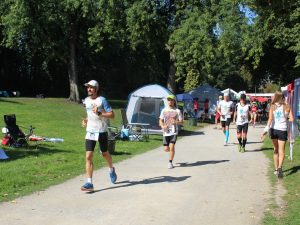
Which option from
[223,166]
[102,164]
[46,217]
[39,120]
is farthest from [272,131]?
[39,120]

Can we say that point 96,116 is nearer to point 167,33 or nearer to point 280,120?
point 280,120

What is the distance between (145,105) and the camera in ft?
76.2

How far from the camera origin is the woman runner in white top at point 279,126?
407 inches

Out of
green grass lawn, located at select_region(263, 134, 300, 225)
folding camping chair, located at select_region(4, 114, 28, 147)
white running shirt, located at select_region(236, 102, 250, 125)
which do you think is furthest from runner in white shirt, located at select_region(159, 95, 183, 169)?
folding camping chair, located at select_region(4, 114, 28, 147)

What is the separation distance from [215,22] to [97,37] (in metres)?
9.63

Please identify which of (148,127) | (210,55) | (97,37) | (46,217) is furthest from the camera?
(97,37)

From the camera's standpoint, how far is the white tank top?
10.4 metres

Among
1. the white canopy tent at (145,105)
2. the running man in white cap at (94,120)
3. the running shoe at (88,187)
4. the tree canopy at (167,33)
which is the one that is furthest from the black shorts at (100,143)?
the tree canopy at (167,33)

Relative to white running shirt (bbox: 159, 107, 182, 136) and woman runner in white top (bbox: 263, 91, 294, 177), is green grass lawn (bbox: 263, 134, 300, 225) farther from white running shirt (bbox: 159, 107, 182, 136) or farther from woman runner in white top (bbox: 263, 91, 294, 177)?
white running shirt (bbox: 159, 107, 182, 136)

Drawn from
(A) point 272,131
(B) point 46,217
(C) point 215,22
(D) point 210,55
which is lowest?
(B) point 46,217

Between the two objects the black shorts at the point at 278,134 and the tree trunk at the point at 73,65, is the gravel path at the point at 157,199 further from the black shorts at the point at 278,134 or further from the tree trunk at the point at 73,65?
the tree trunk at the point at 73,65

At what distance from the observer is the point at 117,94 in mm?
72125

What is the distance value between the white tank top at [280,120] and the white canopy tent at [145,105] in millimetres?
12320

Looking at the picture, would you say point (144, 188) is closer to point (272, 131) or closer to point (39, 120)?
point (272, 131)
